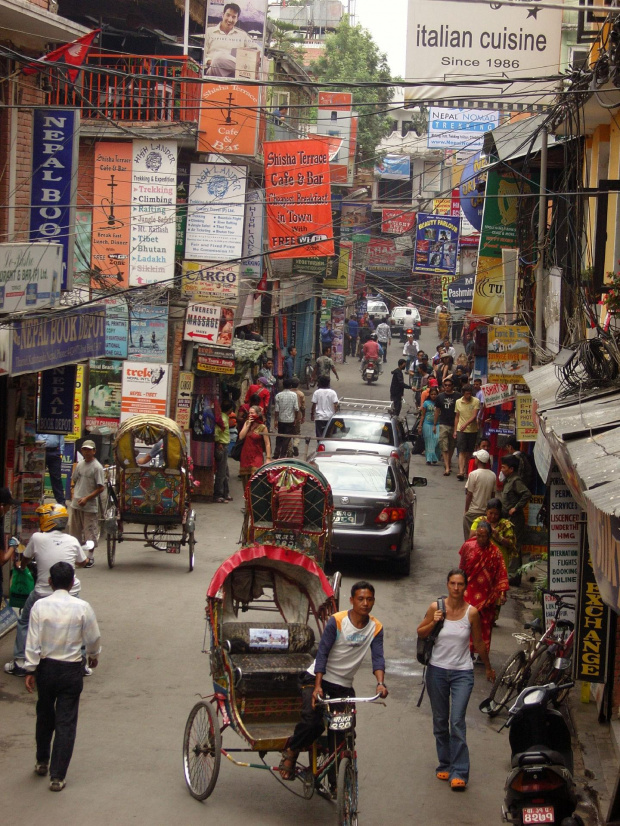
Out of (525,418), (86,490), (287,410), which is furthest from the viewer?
(287,410)

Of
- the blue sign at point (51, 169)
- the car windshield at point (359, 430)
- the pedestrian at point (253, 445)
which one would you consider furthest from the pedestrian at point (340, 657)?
the car windshield at point (359, 430)

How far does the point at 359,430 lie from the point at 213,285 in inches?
166

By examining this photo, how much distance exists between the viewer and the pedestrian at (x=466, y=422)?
72.3ft

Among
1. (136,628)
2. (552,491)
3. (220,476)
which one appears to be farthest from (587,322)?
(220,476)

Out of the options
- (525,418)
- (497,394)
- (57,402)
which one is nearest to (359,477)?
(525,418)

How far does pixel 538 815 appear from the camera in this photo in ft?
20.4

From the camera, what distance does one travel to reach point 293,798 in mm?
7434

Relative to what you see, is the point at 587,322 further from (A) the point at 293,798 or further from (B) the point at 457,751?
(A) the point at 293,798

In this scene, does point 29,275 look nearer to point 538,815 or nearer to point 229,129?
point 538,815

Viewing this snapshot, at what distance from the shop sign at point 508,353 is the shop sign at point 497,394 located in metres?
0.90

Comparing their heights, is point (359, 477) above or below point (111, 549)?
above

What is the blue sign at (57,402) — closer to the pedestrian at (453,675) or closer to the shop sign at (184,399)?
the shop sign at (184,399)

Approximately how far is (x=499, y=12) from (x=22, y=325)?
6.44m

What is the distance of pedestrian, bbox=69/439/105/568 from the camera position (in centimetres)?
1395
